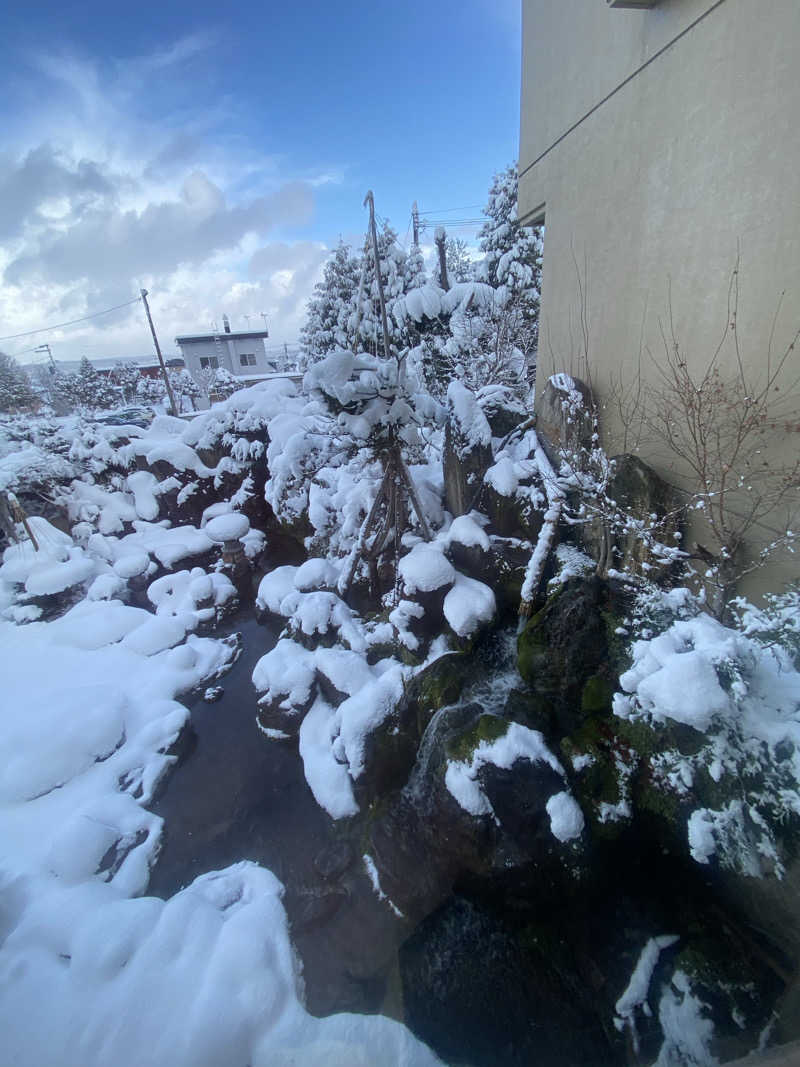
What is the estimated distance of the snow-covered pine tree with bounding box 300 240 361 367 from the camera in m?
13.1

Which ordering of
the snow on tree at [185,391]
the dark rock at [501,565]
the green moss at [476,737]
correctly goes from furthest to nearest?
the snow on tree at [185,391] → the dark rock at [501,565] → the green moss at [476,737]

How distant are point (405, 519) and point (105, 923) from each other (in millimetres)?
4896

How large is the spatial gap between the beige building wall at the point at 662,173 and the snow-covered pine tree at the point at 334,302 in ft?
27.7

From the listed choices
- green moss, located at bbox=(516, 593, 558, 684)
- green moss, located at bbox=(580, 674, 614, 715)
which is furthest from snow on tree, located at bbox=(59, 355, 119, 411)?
green moss, located at bbox=(580, 674, 614, 715)

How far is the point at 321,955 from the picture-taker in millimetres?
3232

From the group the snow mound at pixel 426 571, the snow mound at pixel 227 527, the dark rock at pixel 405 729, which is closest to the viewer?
the dark rock at pixel 405 729

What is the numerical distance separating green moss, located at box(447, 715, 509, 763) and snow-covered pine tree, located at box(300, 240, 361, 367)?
12266 millimetres

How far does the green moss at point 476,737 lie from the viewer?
10.9 feet

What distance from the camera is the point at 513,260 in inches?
467

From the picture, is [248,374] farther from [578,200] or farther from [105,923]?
[105,923]

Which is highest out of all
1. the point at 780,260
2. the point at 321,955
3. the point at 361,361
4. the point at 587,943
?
the point at 780,260

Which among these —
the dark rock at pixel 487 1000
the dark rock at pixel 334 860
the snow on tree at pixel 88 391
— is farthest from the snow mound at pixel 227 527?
the snow on tree at pixel 88 391

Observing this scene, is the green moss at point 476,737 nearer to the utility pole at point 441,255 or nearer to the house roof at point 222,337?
the utility pole at point 441,255

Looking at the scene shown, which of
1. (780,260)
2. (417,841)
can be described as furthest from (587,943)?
(780,260)
